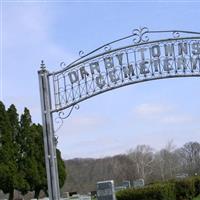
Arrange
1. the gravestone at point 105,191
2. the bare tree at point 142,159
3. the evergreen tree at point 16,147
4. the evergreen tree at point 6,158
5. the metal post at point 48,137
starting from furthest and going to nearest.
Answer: the bare tree at point 142,159 → the evergreen tree at point 16,147 → the evergreen tree at point 6,158 → the gravestone at point 105,191 → the metal post at point 48,137

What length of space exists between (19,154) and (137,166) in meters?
67.6

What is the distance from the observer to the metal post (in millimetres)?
11820

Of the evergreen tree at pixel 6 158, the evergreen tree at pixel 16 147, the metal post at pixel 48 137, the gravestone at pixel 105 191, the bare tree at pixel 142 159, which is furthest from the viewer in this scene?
the bare tree at pixel 142 159

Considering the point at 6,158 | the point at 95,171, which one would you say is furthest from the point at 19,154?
the point at 95,171

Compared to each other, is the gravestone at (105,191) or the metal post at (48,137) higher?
the metal post at (48,137)

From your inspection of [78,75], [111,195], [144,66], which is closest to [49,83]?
[78,75]

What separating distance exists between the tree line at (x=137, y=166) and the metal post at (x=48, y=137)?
84.5 m

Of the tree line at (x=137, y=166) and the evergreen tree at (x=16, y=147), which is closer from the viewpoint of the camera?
the evergreen tree at (x=16, y=147)

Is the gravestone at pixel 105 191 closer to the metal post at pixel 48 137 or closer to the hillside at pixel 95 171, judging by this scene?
the metal post at pixel 48 137

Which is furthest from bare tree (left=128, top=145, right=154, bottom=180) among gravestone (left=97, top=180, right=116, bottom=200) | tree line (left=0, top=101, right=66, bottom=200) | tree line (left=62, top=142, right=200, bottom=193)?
gravestone (left=97, top=180, right=116, bottom=200)

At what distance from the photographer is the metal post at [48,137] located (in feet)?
38.8

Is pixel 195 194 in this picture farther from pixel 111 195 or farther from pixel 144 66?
pixel 144 66

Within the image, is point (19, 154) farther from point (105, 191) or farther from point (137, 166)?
point (137, 166)

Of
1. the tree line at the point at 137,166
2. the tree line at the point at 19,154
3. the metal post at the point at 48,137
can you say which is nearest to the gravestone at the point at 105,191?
the metal post at the point at 48,137
